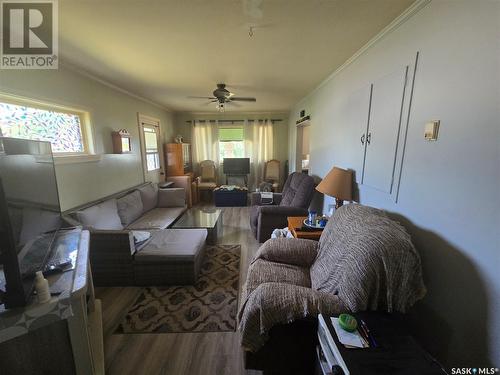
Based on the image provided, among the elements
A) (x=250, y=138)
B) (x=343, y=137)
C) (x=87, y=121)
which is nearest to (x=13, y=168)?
(x=87, y=121)

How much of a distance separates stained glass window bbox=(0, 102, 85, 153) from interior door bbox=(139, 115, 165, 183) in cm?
141

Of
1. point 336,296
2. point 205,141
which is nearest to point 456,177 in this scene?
point 336,296

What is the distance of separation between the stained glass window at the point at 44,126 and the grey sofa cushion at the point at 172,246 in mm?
1458

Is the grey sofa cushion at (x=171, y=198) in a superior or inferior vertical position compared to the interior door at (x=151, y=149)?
inferior

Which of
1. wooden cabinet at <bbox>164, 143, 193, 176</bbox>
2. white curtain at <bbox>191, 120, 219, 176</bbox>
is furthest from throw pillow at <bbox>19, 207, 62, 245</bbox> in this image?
white curtain at <bbox>191, 120, 219, 176</bbox>

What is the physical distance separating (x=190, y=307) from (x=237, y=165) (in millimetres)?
4186

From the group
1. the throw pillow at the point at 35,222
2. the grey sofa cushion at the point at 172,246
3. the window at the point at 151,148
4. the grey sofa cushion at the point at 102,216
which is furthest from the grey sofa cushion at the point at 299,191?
the window at the point at 151,148

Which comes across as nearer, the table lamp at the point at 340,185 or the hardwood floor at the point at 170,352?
the hardwood floor at the point at 170,352

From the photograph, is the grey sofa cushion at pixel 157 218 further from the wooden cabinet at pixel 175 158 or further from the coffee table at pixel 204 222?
the wooden cabinet at pixel 175 158

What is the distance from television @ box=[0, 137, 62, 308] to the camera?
824 millimetres

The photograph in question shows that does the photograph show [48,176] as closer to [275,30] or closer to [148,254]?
[148,254]

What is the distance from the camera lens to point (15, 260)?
84cm

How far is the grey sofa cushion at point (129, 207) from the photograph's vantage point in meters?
2.83

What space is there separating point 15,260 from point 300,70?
115 inches
